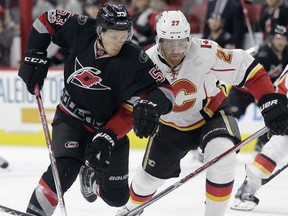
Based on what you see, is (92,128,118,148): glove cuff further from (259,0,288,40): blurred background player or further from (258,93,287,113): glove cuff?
(259,0,288,40): blurred background player

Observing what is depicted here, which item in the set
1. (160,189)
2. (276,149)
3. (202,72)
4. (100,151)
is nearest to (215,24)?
(160,189)

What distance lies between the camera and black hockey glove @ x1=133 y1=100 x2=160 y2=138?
3539 millimetres

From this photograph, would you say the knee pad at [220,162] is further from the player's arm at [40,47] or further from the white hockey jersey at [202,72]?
the player's arm at [40,47]

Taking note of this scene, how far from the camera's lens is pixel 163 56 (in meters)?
4.06

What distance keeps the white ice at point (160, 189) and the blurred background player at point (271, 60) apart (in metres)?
0.43

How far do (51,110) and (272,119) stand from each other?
3677 millimetres

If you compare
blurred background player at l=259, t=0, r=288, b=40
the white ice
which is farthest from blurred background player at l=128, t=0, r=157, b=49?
the white ice

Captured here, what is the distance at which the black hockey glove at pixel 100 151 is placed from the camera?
12.0 ft

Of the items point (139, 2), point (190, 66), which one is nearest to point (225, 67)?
point (190, 66)

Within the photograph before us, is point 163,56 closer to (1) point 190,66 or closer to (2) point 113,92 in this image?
(1) point 190,66

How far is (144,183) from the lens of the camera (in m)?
4.33

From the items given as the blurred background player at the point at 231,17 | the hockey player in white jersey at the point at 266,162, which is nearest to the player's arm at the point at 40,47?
the hockey player in white jersey at the point at 266,162

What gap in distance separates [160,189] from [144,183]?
126 centimetres

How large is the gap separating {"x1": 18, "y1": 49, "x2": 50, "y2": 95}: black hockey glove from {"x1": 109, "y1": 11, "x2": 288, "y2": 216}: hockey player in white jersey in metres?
0.53
